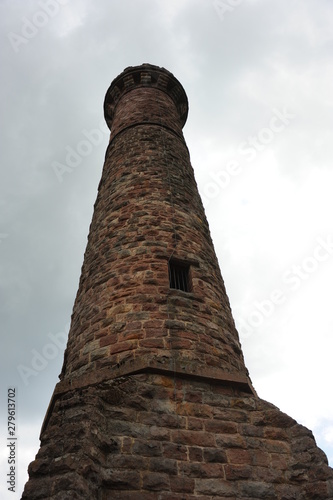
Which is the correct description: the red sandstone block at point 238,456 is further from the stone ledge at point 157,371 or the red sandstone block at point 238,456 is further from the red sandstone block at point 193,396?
the stone ledge at point 157,371

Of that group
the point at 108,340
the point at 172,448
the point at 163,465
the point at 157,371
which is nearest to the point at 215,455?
the point at 172,448

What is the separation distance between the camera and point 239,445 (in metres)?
4.44

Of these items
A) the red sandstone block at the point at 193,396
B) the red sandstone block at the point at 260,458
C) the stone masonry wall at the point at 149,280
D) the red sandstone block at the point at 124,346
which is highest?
the stone masonry wall at the point at 149,280

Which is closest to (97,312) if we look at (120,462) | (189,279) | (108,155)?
(189,279)

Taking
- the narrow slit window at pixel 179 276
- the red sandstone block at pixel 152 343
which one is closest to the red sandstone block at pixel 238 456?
the red sandstone block at pixel 152 343

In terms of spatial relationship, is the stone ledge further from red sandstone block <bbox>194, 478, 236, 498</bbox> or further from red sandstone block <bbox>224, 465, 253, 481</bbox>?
red sandstone block <bbox>194, 478, 236, 498</bbox>

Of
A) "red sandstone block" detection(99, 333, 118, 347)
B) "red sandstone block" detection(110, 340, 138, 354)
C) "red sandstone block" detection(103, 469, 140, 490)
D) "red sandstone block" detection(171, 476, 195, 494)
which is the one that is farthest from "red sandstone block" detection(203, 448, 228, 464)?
"red sandstone block" detection(99, 333, 118, 347)

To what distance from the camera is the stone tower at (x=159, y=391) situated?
3.80 meters

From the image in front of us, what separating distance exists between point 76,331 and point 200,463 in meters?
2.68

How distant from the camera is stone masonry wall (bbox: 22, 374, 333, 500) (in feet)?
11.9

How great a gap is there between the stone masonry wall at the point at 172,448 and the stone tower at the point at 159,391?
0.01 m

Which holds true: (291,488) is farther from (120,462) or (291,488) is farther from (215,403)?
(120,462)

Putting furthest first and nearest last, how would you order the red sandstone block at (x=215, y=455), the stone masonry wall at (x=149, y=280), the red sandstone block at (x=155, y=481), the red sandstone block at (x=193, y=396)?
1. the stone masonry wall at (x=149, y=280)
2. the red sandstone block at (x=193, y=396)
3. the red sandstone block at (x=215, y=455)
4. the red sandstone block at (x=155, y=481)

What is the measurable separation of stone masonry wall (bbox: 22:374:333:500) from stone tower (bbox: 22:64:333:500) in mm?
10
